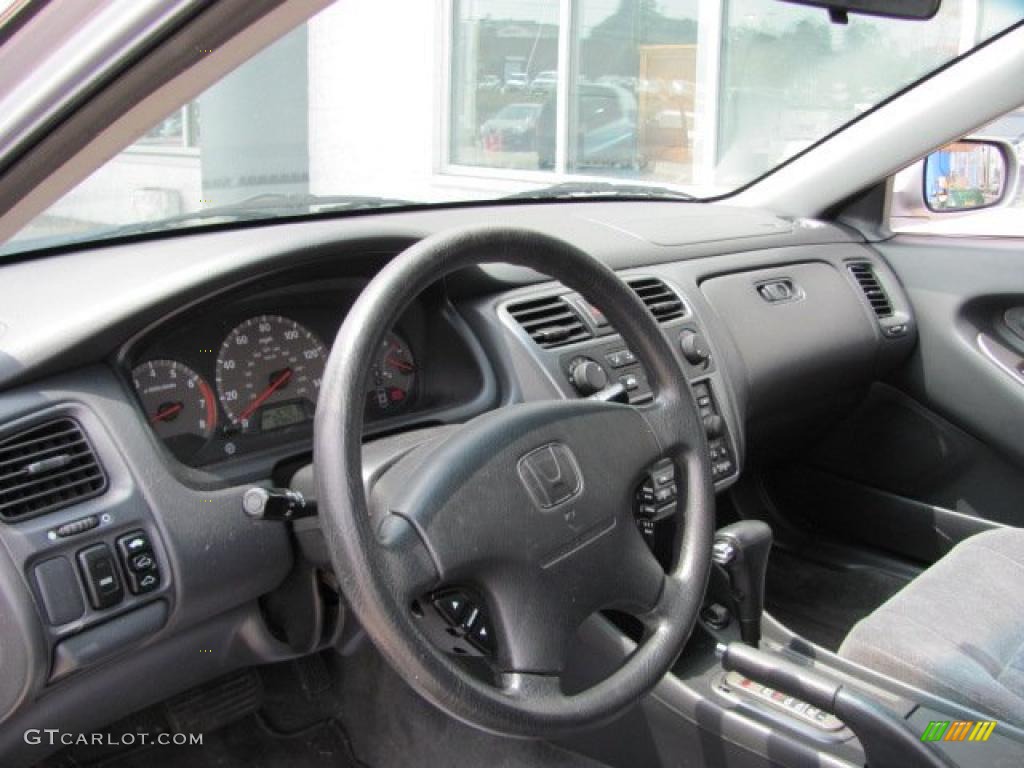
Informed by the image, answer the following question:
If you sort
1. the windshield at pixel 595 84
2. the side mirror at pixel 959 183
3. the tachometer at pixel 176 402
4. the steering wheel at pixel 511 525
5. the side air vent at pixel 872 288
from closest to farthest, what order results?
the steering wheel at pixel 511 525 → the tachometer at pixel 176 402 → the side air vent at pixel 872 288 → the side mirror at pixel 959 183 → the windshield at pixel 595 84

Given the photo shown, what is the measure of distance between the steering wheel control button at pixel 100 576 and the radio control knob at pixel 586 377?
0.87m

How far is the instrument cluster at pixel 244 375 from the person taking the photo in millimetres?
1833

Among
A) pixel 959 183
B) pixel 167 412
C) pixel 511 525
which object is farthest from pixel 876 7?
pixel 959 183

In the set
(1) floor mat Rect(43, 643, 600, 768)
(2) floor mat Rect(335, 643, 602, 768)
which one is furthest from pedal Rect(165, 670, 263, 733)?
(2) floor mat Rect(335, 643, 602, 768)

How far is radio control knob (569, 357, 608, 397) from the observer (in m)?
2.14

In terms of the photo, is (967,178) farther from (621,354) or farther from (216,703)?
(216,703)

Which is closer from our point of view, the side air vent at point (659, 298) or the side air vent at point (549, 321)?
the side air vent at point (549, 321)

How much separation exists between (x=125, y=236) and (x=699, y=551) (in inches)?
43.2

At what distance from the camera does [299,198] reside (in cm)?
236

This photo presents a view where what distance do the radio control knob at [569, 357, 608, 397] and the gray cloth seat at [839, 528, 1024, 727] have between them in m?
0.64

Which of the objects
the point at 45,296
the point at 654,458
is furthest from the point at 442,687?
the point at 45,296

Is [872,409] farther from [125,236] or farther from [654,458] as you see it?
[125,236]

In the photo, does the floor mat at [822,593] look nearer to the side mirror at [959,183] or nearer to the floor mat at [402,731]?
the floor mat at [402,731]

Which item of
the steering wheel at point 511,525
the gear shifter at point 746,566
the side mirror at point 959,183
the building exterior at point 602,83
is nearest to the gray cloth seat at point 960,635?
the gear shifter at point 746,566
